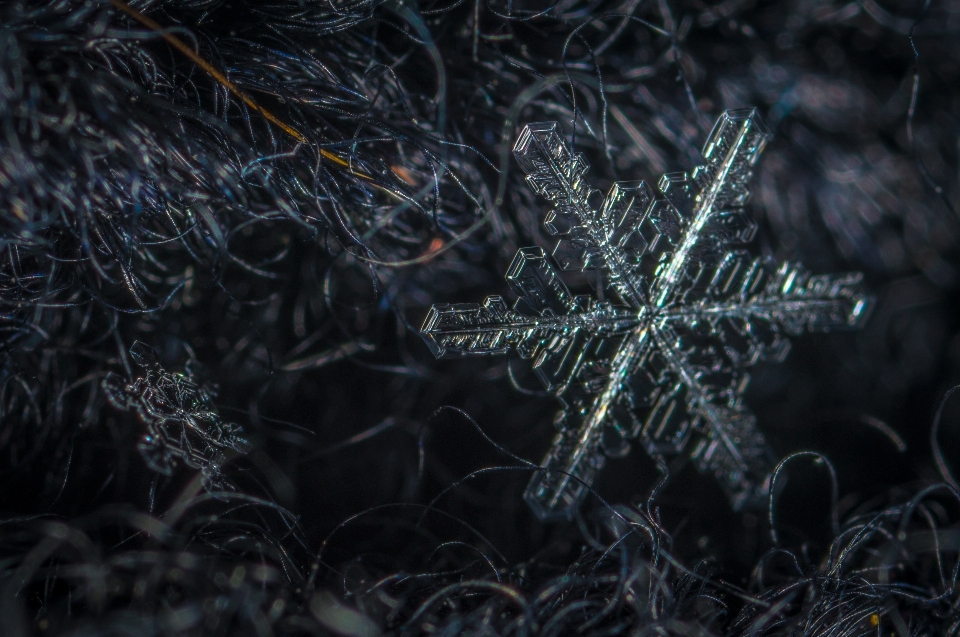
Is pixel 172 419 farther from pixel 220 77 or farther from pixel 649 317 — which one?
pixel 649 317

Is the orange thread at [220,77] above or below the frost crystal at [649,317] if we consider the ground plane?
above

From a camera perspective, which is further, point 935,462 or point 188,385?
point 935,462

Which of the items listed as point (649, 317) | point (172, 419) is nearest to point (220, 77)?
point (172, 419)

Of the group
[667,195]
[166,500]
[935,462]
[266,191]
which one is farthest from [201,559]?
[935,462]

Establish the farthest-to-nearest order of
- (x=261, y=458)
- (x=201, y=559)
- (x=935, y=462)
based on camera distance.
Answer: (x=935, y=462), (x=261, y=458), (x=201, y=559)

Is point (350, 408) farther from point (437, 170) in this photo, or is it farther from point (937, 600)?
point (937, 600)
